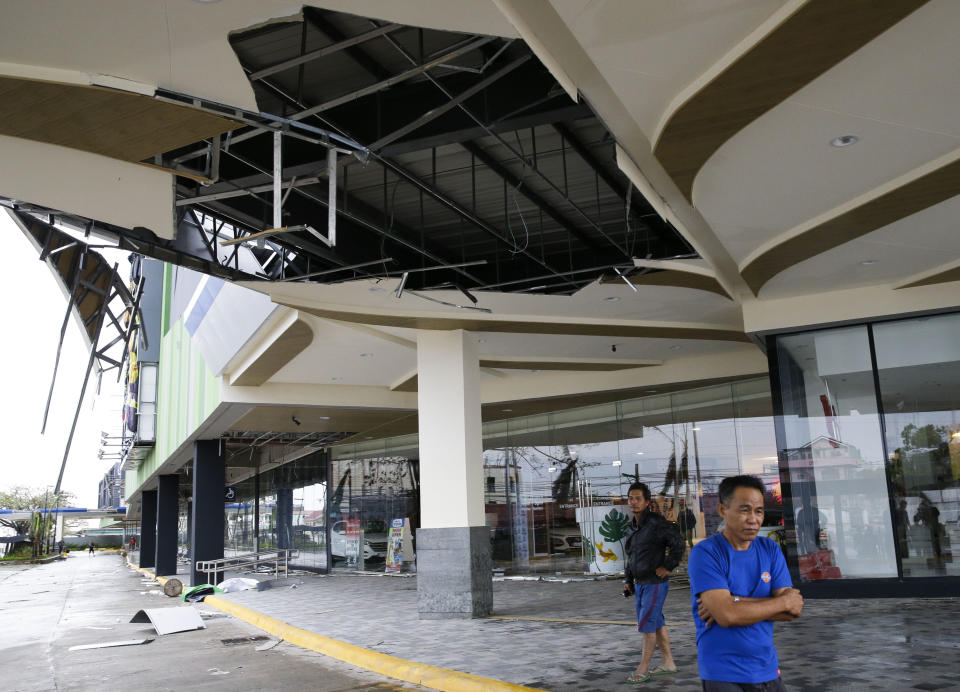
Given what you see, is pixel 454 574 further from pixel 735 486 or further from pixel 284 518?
pixel 284 518

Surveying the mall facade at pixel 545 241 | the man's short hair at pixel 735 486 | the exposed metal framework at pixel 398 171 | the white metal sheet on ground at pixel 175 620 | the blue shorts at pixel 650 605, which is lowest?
the white metal sheet on ground at pixel 175 620

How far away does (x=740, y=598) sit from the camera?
3.34 meters

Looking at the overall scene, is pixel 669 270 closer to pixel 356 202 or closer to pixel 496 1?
pixel 356 202

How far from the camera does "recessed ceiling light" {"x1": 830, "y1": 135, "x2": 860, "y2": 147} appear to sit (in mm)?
7047

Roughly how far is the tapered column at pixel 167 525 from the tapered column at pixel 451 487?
76.4 ft

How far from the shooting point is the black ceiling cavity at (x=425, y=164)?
22.3 feet

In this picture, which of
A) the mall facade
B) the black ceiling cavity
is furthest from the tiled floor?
the black ceiling cavity

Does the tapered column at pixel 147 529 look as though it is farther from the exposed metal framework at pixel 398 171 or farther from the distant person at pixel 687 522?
the exposed metal framework at pixel 398 171

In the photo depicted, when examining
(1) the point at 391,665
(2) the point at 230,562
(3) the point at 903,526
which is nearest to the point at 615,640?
(1) the point at 391,665

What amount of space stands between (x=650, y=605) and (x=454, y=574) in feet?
19.8

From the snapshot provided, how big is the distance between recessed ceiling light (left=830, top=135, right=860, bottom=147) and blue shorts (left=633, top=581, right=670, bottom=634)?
4.18 m

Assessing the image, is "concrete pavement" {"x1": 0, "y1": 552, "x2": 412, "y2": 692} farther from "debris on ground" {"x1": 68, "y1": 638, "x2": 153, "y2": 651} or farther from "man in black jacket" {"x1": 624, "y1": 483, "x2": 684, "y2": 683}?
"man in black jacket" {"x1": 624, "y1": 483, "x2": 684, "y2": 683}

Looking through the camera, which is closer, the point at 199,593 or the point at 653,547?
the point at 653,547

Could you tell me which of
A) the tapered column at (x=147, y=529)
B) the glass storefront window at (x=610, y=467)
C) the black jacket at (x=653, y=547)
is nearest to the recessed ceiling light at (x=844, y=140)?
the black jacket at (x=653, y=547)
